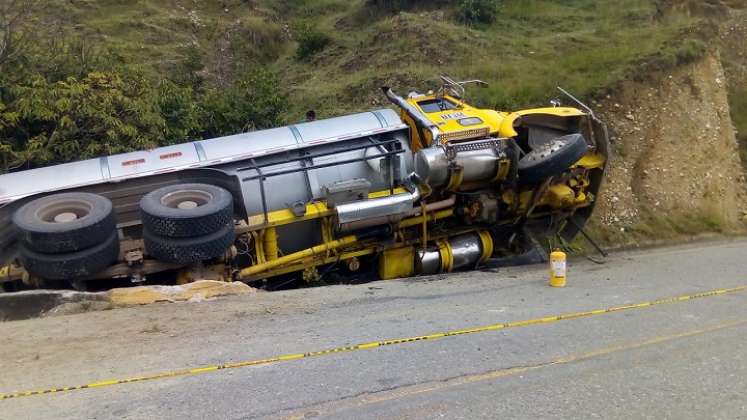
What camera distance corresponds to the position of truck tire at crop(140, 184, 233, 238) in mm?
6422

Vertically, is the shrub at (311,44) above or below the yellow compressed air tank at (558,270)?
above

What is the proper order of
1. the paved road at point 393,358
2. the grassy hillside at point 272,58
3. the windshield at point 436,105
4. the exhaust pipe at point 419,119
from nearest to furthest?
the paved road at point 393,358 → the exhaust pipe at point 419,119 → the windshield at point 436,105 → the grassy hillside at point 272,58

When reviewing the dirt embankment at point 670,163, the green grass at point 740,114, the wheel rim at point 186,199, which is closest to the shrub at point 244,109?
the wheel rim at point 186,199

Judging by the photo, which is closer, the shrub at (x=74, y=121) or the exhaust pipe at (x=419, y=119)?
the exhaust pipe at (x=419, y=119)

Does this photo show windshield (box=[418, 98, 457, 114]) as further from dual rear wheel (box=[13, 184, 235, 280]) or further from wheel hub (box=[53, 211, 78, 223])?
wheel hub (box=[53, 211, 78, 223])

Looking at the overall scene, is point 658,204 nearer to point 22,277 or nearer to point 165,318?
point 165,318

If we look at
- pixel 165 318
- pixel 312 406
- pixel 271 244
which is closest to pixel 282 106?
pixel 271 244

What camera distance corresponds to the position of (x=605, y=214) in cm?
1179

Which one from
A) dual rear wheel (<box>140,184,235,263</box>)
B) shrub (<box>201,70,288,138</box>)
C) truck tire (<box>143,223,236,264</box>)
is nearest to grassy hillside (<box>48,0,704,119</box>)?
shrub (<box>201,70,288,138</box>)

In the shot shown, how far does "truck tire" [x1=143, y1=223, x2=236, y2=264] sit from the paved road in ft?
1.92

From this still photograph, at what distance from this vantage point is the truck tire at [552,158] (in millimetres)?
7906

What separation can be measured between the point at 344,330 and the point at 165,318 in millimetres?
1558

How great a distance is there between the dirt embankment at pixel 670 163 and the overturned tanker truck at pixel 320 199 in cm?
320

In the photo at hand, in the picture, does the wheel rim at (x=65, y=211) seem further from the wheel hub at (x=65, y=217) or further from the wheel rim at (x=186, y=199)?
the wheel rim at (x=186, y=199)
